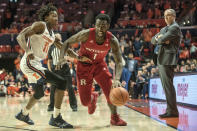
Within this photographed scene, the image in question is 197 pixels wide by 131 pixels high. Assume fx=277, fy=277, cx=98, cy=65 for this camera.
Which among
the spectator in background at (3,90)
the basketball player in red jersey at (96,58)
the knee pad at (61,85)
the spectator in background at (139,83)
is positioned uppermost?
the basketball player in red jersey at (96,58)

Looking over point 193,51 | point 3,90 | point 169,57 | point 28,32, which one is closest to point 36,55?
point 28,32

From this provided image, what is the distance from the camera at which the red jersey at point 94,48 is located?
12.1 feet

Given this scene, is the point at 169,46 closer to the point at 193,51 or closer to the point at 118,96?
the point at 118,96

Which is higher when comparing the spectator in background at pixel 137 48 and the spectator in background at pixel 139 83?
the spectator in background at pixel 137 48

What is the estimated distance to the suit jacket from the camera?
4.31m

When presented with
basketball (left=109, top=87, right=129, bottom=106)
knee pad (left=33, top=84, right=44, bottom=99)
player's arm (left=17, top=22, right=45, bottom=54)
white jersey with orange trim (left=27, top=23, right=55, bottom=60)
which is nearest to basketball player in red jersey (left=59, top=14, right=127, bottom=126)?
basketball (left=109, top=87, right=129, bottom=106)

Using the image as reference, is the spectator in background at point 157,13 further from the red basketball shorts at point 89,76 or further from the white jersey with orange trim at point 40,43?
the white jersey with orange trim at point 40,43

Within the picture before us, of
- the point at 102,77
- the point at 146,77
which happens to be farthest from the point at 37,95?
the point at 146,77

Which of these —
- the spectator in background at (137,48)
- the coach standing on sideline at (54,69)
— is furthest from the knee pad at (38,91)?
the spectator in background at (137,48)

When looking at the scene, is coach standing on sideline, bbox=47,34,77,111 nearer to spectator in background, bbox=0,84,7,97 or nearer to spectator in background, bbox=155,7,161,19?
spectator in background, bbox=0,84,7,97

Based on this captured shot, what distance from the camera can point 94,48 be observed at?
373cm

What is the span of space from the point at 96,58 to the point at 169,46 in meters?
1.33

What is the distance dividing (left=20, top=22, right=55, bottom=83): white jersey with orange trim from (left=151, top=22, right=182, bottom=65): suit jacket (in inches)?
68.3

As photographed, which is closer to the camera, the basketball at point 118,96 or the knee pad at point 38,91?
the basketball at point 118,96
